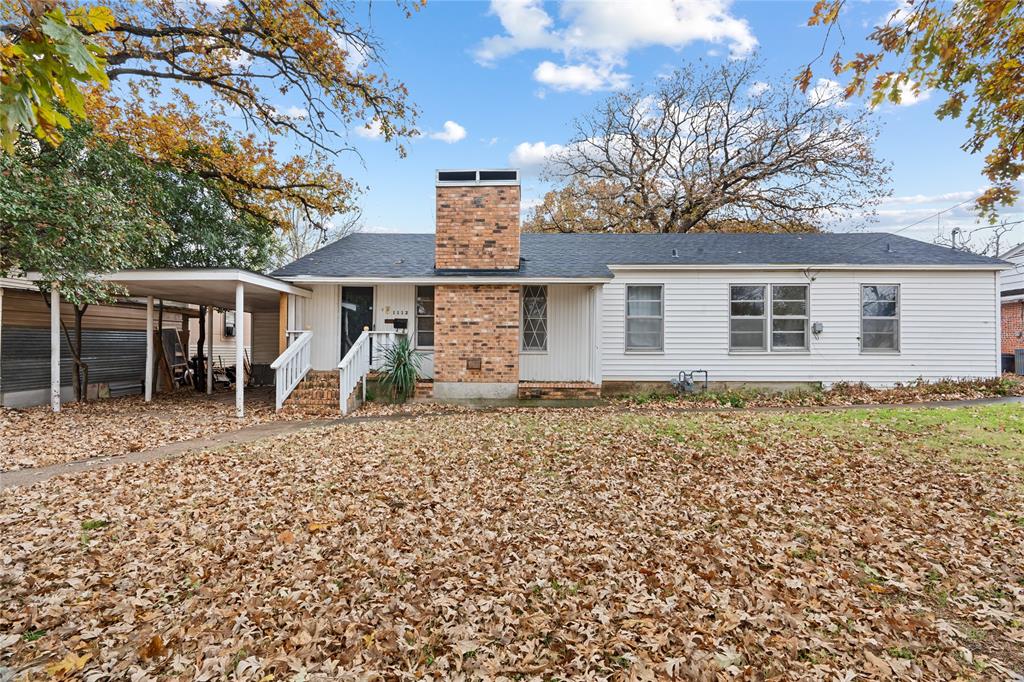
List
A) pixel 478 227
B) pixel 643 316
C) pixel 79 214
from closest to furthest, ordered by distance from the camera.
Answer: pixel 79 214 < pixel 478 227 < pixel 643 316

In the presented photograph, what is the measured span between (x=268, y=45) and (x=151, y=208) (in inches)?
177

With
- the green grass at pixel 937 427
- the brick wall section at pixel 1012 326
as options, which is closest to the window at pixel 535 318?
the green grass at pixel 937 427

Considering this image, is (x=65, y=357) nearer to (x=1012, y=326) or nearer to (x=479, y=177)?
(x=479, y=177)

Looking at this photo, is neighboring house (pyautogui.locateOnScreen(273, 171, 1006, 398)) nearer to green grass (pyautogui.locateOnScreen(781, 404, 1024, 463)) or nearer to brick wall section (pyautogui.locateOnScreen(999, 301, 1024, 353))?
green grass (pyautogui.locateOnScreen(781, 404, 1024, 463))

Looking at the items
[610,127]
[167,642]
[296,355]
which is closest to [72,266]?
[296,355]

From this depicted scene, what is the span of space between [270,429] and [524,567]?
21.2 feet

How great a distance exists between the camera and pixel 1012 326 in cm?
1808

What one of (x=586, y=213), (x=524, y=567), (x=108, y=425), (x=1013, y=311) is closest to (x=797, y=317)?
(x=524, y=567)

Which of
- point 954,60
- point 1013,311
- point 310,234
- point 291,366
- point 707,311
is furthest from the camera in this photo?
point 310,234

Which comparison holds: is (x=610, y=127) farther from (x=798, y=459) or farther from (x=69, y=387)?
(x=69, y=387)

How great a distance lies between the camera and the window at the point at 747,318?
12.1 meters

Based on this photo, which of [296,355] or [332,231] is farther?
[332,231]

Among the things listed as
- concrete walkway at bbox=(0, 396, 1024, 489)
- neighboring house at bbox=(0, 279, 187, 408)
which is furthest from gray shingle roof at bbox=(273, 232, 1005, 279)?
neighboring house at bbox=(0, 279, 187, 408)

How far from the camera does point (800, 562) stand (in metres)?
3.54
